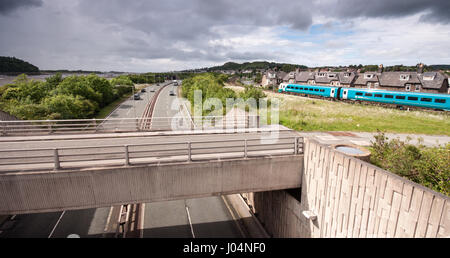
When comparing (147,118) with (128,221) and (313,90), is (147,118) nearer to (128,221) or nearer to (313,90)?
(128,221)

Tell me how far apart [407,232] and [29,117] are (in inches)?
1276

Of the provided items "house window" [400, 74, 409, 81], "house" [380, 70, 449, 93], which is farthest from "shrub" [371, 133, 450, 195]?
"house window" [400, 74, 409, 81]

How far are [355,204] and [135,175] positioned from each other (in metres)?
7.83

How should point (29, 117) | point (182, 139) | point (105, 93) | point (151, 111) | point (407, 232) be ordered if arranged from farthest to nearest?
point (105, 93) < point (151, 111) < point (29, 117) < point (182, 139) < point (407, 232)

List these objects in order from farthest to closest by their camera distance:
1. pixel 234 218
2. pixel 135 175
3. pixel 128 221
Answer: pixel 234 218, pixel 128 221, pixel 135 175

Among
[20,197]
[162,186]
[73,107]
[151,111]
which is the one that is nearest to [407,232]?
[162,186]

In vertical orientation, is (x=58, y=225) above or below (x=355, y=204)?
below

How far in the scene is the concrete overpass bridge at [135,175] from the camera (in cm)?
818

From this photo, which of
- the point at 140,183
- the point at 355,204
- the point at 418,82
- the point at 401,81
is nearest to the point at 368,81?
the point at 401,81

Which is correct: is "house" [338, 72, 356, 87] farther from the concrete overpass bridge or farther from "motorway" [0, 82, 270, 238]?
the concrete overpass bridge

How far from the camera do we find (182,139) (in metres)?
13.2

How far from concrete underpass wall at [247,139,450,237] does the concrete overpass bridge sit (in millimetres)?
1086

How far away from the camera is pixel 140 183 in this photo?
29.3 ft
